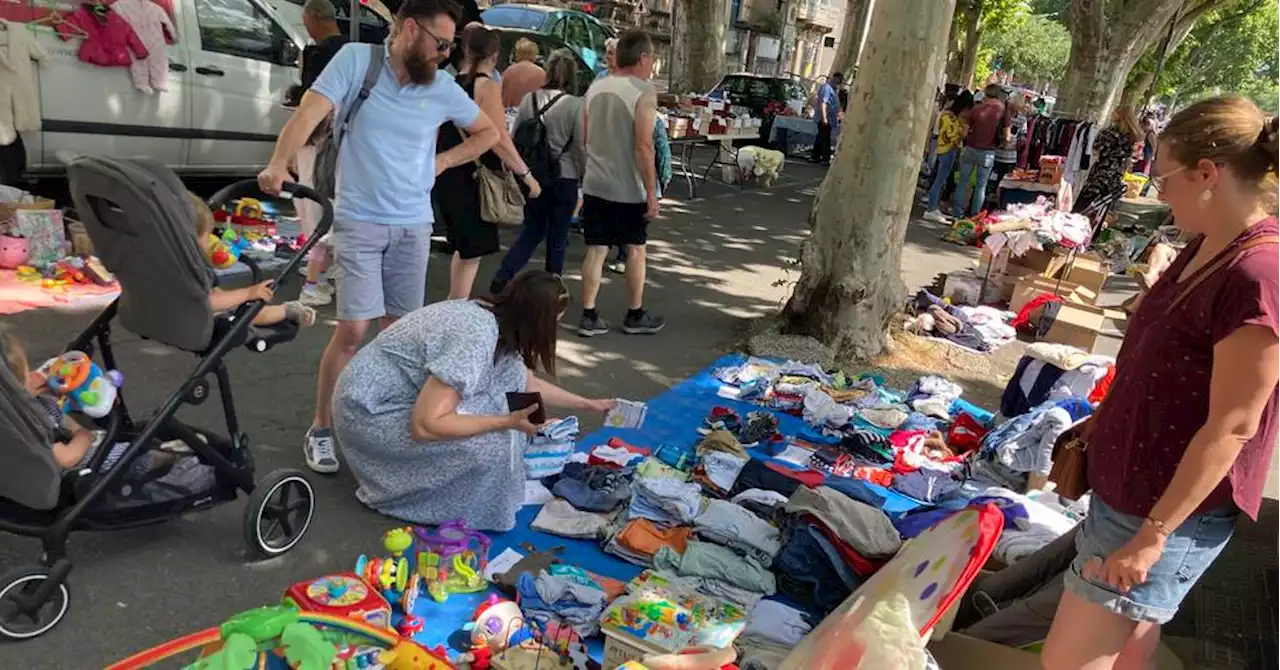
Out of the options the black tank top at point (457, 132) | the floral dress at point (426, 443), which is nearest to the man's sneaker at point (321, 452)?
the floral dress at point (426, 443)

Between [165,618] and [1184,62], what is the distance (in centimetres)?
5644

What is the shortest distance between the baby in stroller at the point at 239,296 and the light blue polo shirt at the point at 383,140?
0.61 meters

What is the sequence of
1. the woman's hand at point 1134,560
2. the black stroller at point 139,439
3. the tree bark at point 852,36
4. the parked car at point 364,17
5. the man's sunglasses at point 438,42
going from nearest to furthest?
the woman's hand at point 1134,560, the black stroller at point 139,439, the man's sunglasses at point 438,42, the parked car at point 364,17, the tree bark at point 852,36

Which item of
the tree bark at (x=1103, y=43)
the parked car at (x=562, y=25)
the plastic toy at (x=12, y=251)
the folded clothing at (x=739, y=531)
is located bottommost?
the folded clothing at (x=739, y=531)

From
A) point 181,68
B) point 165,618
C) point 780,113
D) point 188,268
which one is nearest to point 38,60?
point 181,68

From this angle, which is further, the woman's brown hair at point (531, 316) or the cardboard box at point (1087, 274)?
the cardboard box at point (1087, 274)

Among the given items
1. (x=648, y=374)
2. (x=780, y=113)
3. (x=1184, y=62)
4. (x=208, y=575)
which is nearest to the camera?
(x=208, y=575)

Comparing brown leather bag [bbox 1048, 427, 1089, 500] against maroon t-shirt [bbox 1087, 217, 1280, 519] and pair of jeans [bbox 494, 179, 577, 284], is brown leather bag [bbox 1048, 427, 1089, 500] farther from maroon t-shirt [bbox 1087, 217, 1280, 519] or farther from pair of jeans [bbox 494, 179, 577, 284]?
pair of jeans [bbox 494, 179, 577, 284]

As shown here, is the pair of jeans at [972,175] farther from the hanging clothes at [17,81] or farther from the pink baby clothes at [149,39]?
the hanging clothes at [17,81]

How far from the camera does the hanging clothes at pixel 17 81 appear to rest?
6016 mm

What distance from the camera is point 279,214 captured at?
807cm

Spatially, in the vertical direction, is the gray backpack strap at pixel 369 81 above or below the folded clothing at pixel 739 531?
above

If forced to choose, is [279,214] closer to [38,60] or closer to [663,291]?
[38,60]

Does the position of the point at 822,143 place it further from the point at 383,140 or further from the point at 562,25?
the point at 383,140
